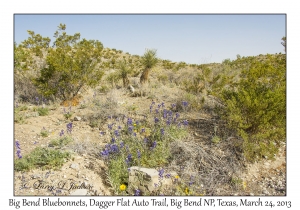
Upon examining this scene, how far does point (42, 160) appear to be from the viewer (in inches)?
142

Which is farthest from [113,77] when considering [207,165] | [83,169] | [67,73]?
[207,165]

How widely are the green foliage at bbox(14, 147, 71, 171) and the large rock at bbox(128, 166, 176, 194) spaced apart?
49.8 inches

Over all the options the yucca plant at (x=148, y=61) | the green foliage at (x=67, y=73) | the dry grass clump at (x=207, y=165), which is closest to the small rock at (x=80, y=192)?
the dry grass clump at (x=207, y=165)

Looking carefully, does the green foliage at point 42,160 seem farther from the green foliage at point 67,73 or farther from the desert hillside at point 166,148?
the green foliage at point 67,73

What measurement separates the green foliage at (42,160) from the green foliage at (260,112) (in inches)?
132

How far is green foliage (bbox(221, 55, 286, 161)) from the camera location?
3.92 meters

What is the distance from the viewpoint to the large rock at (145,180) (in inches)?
131

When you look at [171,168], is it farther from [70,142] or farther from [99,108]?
[99,108]

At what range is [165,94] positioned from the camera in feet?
25.3

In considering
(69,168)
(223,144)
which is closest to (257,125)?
(223,144)

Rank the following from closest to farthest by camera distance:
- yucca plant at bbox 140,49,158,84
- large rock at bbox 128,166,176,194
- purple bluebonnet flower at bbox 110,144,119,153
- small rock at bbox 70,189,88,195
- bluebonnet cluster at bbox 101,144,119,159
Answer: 1. small rock at bbox 70,189,88,195
2. large rock at bbox 128,166,176,194
3. bluebonnet cluster at bbox 101,144,119,159
4. purple bluebonnet flower at bbox 110,144,119,153
5. yucca plant at bbox 140,49,158,84

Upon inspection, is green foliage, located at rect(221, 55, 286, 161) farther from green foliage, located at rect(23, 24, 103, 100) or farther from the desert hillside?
green foliage, located at rect(23, 24, 103, 100)

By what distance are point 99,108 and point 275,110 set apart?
445 cm

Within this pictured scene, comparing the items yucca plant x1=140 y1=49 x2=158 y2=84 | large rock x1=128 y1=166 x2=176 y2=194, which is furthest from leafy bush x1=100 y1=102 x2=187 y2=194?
yucca plant x1=140 y1=49 x2=158 y2=84
